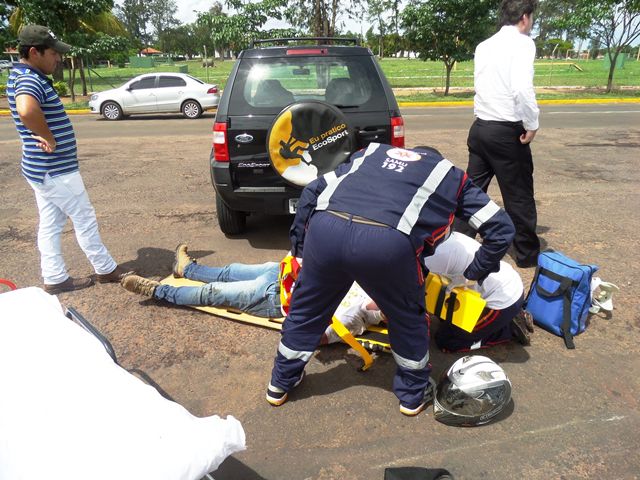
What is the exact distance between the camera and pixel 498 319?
2973 mm

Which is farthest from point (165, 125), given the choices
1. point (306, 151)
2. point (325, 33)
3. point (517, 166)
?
point (517, 166)

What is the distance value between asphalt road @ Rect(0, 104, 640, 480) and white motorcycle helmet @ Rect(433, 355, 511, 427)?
8 centimetres

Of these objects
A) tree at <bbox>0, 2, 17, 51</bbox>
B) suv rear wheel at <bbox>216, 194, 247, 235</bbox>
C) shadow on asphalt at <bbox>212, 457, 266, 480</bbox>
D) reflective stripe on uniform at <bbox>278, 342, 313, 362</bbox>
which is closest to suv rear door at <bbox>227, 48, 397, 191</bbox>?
suv rear wheel at <bbox>216, 194, 247, 235</bbox>

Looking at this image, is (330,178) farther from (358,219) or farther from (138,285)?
(138,285)

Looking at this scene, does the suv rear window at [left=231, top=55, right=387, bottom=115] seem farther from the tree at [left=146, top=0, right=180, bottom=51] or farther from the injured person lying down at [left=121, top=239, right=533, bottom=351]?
the tree at [left=146, top=0, right=180, bottom=51]

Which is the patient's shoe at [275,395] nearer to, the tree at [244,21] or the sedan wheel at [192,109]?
the sedan wheel at [192,109]

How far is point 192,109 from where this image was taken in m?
15.3

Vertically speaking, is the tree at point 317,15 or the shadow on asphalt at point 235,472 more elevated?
the tree at point 317,15

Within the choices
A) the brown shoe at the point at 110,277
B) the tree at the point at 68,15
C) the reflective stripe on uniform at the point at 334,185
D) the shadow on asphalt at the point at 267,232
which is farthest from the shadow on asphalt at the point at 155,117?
the reflective stripe on uniform at the point at 334,185

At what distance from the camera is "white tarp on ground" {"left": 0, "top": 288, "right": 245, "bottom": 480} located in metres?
1.38

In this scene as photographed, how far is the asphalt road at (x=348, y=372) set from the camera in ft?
7.66

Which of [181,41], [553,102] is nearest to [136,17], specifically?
[181,41]

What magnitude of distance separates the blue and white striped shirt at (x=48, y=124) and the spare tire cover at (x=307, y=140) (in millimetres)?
1510

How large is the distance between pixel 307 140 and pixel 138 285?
5.66ft
